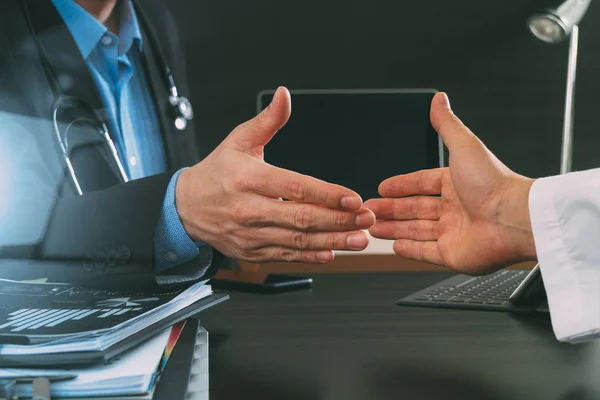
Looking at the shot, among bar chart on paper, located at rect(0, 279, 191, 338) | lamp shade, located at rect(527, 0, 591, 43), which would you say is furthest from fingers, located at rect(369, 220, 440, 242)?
lamp shade, located at rect(527, 0, 591, 43)

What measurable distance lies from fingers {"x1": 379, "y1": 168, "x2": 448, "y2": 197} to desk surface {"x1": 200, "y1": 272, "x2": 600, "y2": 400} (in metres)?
0.16

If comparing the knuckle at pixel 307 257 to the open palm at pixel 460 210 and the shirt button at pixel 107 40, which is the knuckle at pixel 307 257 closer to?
the open palm at pixel 460 210

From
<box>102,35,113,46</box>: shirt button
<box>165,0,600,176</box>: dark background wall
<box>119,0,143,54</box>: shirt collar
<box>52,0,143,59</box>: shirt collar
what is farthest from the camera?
<box>165,0,600,176</box>: dark background wall

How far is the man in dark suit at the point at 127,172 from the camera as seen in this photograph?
72 cm

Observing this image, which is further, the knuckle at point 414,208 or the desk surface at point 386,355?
the knuckle at point 414,208

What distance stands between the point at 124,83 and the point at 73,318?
1.28 metres

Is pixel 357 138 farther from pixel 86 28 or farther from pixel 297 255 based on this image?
pixel 86 28

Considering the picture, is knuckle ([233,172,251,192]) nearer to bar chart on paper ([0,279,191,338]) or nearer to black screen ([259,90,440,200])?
bar chart on paper ([0,279,191,338])

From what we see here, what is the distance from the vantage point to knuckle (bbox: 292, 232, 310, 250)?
735 mm

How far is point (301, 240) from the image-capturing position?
0.74 metres

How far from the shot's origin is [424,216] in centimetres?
85

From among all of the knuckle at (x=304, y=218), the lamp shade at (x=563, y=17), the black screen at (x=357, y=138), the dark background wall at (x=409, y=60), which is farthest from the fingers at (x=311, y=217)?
the dark background wall at (x=409, y=60)

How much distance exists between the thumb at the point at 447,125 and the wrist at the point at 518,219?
3.3 inches

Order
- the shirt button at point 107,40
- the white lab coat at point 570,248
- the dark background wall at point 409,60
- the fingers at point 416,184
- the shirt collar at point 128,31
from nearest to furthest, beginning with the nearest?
the white lab coat at point 570,248, the fingers at point 416,184, the shirt button at point 107,40, the shirt collar at point 128,31, the dark background wall at point 409,60
